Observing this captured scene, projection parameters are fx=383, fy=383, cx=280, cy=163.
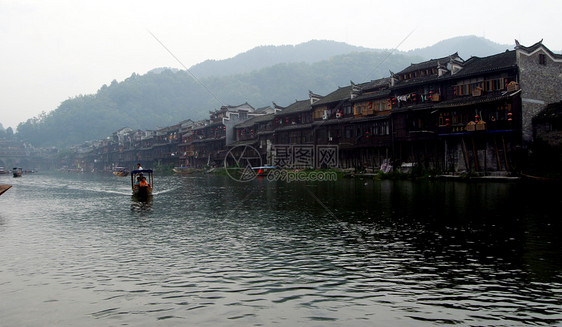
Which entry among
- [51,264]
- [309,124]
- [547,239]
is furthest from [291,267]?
[309,124]

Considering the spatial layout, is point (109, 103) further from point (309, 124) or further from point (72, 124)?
point (309, 124)

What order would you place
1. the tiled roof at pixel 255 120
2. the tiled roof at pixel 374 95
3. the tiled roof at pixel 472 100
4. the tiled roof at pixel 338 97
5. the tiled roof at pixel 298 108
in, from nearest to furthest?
the tiled roof at pixel 472 100
the tiled roof at pixel 374 95
the tiled roof at pixel 338 97
the tiled roof at pixel 298 108
the tiled roof at pixel 255 120

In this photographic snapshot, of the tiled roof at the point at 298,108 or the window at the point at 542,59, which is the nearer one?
the window at the point at 542,59

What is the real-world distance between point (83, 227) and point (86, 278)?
923 centimetres

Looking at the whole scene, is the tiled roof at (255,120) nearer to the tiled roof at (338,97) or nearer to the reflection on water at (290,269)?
the tiled roof at (338,97)

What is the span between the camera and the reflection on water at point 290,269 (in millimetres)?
7707

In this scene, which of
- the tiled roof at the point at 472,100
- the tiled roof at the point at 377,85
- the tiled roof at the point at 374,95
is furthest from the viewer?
the tiled roof at the point at 377,85

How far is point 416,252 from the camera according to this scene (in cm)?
1226

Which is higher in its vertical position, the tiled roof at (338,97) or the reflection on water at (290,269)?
the tiled roof at (338,97)

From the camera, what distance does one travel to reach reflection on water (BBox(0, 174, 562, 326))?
771 centimetres

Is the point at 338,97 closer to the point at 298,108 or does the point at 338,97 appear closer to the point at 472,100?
the point at 298,108

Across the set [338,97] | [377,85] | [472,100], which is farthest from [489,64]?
[338,97]

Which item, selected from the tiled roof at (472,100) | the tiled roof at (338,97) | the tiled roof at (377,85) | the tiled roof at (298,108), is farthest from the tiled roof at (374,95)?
the tiled roof at (298,108)

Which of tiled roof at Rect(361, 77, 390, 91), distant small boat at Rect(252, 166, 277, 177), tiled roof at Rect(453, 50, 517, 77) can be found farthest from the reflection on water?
distant small boat at Rect(252, 166, 277, 177)
